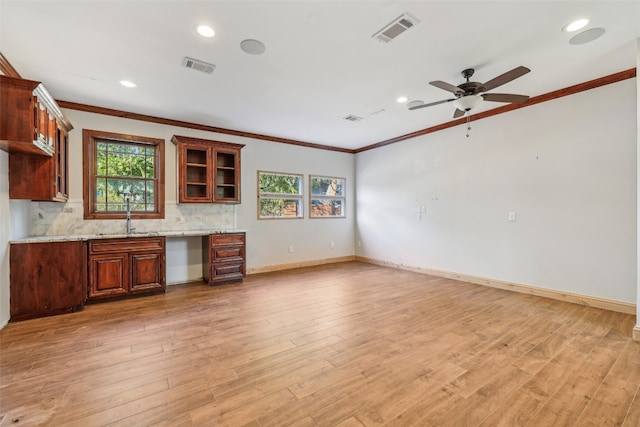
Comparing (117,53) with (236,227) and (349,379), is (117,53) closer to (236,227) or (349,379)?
(236,227)

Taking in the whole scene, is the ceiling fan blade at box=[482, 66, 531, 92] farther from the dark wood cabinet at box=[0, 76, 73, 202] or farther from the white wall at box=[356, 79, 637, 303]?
the dark wood cabinet at box=[0, 76, 73, 202]

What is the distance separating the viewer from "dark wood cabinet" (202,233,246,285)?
4777 mm

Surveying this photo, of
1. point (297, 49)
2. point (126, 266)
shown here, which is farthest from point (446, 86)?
point (126, 266)

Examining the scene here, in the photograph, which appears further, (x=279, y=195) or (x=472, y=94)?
(x=279, y=195)

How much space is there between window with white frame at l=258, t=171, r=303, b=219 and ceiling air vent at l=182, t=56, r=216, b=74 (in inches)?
109

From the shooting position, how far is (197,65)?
314 cm

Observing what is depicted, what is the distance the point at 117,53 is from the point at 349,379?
3.69 m

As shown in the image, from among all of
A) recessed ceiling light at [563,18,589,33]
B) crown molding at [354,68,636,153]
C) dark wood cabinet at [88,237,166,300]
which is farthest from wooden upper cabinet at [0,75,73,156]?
crown molding at [354,68,636,153]

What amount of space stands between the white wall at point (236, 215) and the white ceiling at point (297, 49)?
64 cm

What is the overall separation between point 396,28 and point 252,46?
4.39 feet

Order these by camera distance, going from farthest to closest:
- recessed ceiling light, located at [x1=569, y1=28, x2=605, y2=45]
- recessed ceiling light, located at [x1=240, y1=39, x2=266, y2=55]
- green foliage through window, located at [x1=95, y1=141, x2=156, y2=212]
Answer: green foliage through window, located at [x1=95, y1=141, x2=156, y2=212] < recessed ceiling light, located at [x1=240, y1=39, x2=266, y2=55] < recessed ceiling light, located at [x1=569, y1=28, x2=605, y2=45]

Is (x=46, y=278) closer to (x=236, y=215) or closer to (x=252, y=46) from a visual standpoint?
(x=236, y=215)

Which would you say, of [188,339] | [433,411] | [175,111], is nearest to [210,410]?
[188,339]

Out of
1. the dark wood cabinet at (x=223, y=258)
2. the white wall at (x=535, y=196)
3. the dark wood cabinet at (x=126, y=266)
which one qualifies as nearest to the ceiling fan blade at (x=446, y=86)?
the white wall at (x=535, y=196)
